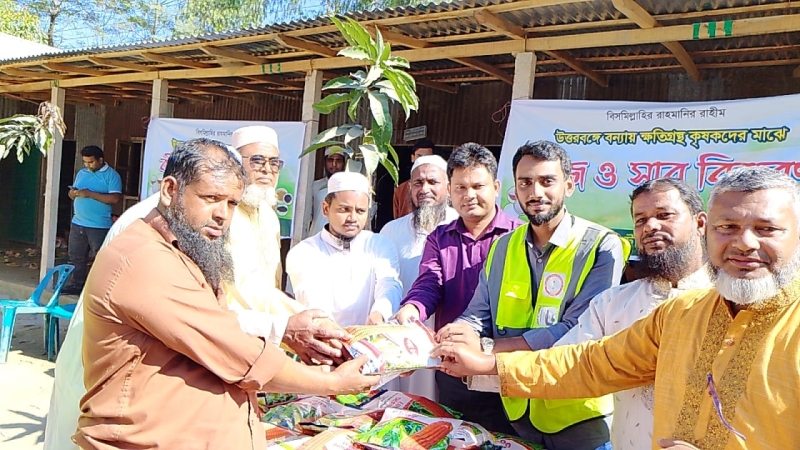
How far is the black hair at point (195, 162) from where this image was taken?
1931mm

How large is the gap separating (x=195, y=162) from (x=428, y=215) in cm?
242

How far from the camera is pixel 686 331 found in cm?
188

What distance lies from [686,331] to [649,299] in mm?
427

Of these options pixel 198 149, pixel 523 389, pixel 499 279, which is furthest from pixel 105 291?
pixel 499 279

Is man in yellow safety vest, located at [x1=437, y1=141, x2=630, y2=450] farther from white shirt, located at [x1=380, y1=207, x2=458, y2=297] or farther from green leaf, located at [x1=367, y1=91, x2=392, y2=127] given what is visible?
white shirt, located at [x1=380, y1=207, x2=458, y2=297]

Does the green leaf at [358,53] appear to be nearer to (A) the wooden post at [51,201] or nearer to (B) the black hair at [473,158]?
(B) the black hair at [473,158]

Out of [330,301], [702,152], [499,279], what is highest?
[702,152]

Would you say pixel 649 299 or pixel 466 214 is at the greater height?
pixel 466 214

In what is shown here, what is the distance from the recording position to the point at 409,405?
2.65 meters

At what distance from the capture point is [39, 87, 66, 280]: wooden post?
8.82 metres

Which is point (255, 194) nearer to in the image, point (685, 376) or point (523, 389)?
point (523, 389)

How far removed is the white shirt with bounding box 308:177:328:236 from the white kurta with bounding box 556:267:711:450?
179 inches

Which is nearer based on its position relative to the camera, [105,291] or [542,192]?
[105,291]

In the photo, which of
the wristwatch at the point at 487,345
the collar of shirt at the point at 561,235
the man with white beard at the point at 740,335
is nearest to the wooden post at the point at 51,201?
the wristwatch at the point at 487,345
